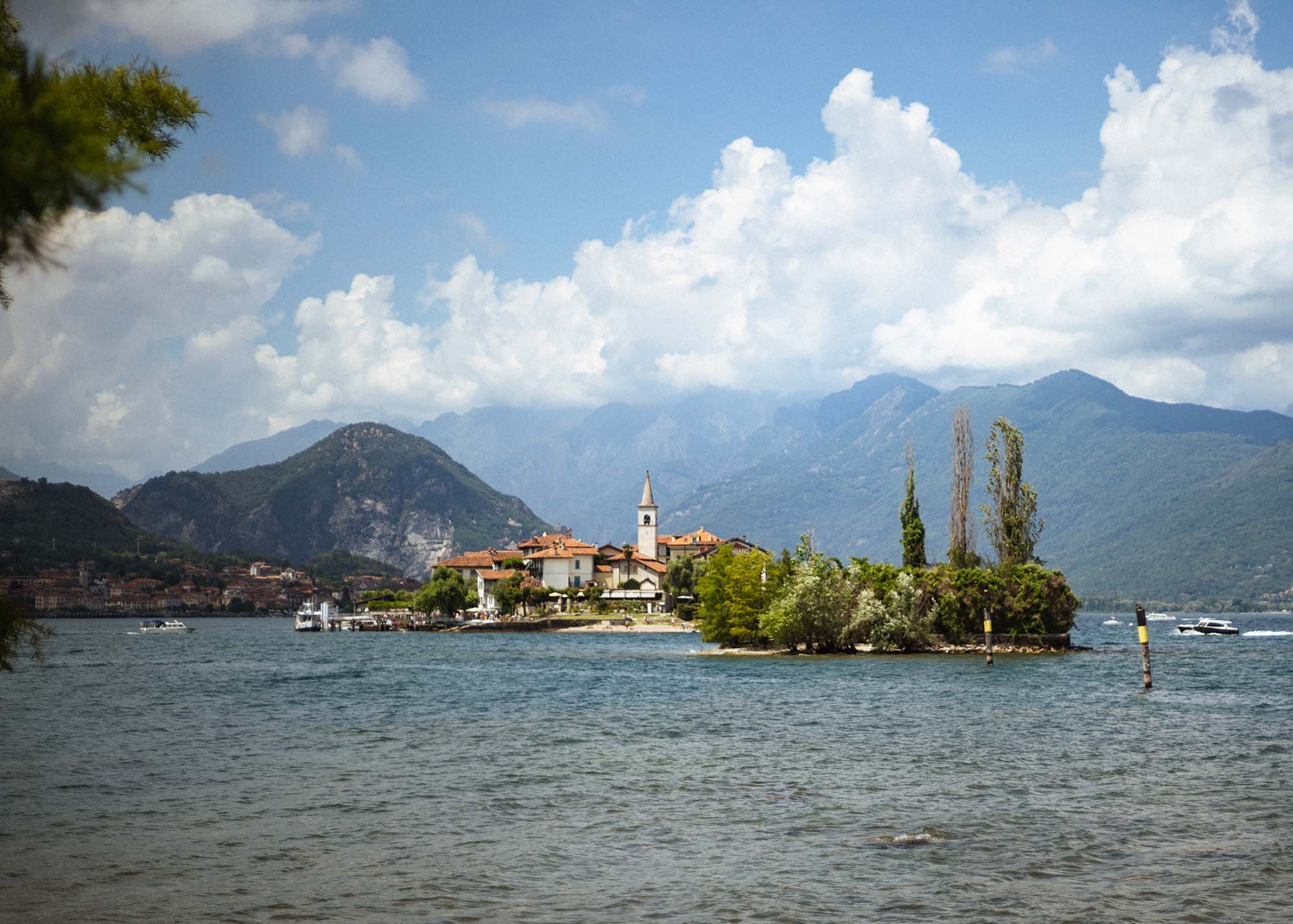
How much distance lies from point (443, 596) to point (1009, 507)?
9779 centimetres

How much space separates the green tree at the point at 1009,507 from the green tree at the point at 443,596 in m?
Result: 94.1

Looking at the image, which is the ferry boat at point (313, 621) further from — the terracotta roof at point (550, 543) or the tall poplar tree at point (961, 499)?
the tall poplar tree at point (961, 499)

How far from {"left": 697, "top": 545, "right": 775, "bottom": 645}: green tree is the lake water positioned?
32909 millimetres

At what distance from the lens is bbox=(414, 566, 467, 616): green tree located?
159375 millimetres

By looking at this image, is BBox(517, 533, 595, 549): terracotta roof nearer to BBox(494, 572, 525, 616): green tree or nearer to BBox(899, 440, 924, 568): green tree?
BBox(494, 572, 525, 616): green tree

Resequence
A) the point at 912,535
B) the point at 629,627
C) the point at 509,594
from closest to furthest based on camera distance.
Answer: the point at 912,535 < the point at 629,627 < the point at 509,594

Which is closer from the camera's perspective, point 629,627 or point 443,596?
point 629,627

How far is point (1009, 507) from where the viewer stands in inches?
3260

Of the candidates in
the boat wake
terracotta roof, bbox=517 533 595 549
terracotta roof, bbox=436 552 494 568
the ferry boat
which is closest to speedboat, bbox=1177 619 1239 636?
terracotta roof, bbox=517 533 595 549

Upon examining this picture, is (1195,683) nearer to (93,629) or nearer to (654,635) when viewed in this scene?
(654,635)

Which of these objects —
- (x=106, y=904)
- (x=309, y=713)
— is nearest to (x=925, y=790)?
(x=106, y=904)

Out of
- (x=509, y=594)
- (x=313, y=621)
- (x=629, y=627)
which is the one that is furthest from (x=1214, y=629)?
(x=313, y=621)

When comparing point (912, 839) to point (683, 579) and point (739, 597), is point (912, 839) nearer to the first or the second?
point (739, 597)

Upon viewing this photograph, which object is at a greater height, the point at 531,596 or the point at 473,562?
the point at 473,562
